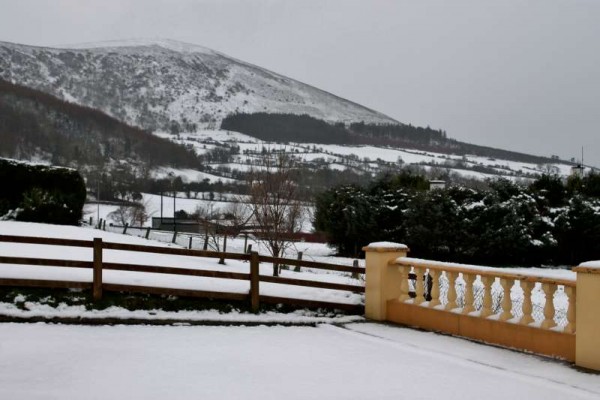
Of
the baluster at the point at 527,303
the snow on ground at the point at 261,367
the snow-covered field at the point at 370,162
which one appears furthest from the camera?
the snow-covered field at the point at 370,162

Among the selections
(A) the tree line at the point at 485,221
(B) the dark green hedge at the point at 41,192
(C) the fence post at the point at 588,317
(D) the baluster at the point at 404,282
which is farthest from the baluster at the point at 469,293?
(A) the tree line at the point at 485,221

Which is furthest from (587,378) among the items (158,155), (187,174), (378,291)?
(158,155)

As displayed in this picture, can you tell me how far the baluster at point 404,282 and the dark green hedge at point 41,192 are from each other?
→ 19.1 meters

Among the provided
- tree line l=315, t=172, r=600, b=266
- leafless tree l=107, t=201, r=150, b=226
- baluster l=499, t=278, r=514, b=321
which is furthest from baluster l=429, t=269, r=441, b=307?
leafless tree l=107, t=201, r=150, b=226

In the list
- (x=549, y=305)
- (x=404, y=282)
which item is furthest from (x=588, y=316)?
(x=404, y=282)

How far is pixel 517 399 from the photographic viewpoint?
249 inches

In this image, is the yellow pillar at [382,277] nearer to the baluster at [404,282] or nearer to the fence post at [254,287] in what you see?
the baluster at [404,282]

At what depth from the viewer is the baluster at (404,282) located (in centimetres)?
1066

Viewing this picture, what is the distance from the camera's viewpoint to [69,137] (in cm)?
16288

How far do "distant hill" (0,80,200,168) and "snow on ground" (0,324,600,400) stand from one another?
474ft

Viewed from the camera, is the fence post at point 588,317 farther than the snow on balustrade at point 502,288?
No

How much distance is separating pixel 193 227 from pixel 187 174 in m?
65.7

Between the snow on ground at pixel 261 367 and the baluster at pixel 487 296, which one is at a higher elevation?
the baluster at pixel 487 296

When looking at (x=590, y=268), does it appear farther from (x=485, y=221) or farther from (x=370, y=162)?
(x=370, y=162)
